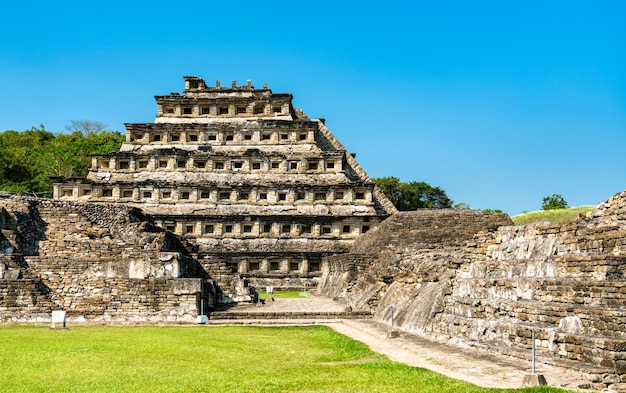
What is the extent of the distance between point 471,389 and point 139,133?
43.0 metres

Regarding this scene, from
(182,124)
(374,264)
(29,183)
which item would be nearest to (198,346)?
(374,264)

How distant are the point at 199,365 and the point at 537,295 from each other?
23.1 feet

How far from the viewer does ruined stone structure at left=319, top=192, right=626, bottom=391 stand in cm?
1108

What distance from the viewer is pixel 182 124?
48.9 m

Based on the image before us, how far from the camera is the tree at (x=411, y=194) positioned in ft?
244

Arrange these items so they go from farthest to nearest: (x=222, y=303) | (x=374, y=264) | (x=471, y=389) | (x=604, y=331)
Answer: (x=374, y=264) < (x=222, y=303) < (x=604, y=331) < (x=471, y=389)

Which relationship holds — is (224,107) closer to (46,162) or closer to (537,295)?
(46,162)

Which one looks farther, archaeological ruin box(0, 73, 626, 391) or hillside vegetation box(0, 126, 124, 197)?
hillside vegetation box(0, 126, 124, 197)

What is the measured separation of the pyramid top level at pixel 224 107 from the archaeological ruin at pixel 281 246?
12 centimetres

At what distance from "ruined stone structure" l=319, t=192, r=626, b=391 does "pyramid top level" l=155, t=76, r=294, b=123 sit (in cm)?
2899

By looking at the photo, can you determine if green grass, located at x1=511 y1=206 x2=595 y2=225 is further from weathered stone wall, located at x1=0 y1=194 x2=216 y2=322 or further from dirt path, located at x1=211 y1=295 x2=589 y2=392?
dirt path, located at x1=211 y1=295 x2=589 y2=392

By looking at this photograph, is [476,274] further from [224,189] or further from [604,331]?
[224,189]

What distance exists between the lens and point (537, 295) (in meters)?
13.4

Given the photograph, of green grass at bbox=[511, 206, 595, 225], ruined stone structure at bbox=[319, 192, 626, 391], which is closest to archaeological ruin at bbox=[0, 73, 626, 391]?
ruined stone structure at bbox=[319, 192, 626, 391]
